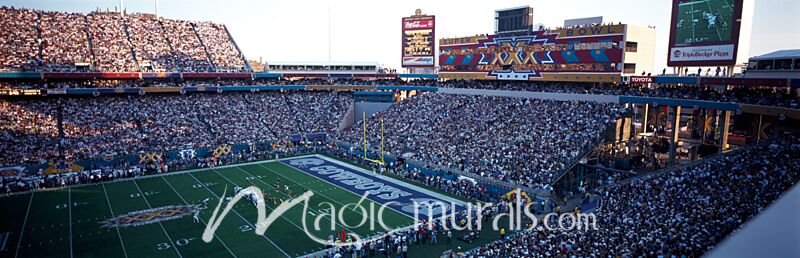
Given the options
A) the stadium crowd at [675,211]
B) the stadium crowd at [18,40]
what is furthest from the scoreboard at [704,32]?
the stadium crowd at [18,40]

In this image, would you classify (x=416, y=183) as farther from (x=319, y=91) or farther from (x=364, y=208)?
(x=319, y=91)

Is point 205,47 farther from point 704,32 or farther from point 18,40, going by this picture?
point 704,32

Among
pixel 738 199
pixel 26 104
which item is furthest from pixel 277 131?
pixel 738 199

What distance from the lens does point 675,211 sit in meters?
16.6

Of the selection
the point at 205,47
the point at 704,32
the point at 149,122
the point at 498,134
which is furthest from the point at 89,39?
the point at 704,32

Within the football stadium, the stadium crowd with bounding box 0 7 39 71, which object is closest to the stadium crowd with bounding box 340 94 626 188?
the football stadium

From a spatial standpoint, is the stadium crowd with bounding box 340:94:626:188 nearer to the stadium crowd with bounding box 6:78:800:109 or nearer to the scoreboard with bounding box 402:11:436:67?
the stadium crowd with bounding box 6:78:800:109

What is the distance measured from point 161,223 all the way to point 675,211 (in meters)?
21.6

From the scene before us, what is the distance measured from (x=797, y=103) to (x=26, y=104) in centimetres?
5183

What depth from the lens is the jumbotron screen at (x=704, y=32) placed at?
25.8 metres

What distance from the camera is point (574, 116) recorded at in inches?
1236

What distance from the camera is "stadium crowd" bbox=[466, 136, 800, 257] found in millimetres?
13836

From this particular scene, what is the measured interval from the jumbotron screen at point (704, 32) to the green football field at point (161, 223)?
17201mm

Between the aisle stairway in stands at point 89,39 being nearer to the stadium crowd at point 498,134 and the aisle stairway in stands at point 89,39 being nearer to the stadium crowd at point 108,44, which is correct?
the stadium crowd at point 108,44
